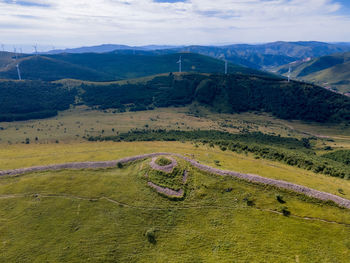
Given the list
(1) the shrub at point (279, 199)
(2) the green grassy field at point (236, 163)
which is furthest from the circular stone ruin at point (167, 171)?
(1) the shrub at point (279, 199)

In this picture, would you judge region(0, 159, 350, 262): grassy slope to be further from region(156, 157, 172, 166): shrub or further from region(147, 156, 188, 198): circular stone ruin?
region(156, 157, 172, 166): shrub

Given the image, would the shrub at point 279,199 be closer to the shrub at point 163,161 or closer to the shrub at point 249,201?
the shrub at point 249,201

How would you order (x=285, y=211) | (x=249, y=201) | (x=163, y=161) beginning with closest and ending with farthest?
(x=285, y=211) → (x=249, y=201) → (x=163, y=161)

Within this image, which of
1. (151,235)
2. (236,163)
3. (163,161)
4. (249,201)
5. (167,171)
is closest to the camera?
(151,235)

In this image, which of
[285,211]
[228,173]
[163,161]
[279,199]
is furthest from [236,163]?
[163,161]

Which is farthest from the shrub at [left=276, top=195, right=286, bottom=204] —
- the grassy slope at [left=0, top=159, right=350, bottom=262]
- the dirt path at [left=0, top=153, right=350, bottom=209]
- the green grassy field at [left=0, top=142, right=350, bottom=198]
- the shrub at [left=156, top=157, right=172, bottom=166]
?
the shrub at [left=156, top=157, right=172, bottom=166]

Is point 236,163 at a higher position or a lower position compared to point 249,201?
higher

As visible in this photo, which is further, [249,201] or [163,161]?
[163,161]

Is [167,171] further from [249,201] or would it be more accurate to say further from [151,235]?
[249,201]

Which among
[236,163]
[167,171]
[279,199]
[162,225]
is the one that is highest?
[167,171]
